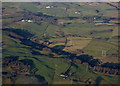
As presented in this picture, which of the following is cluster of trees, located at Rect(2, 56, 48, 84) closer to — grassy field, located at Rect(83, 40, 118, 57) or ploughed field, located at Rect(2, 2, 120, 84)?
ploughed field, located at Rect(2, 2, 120, 84)

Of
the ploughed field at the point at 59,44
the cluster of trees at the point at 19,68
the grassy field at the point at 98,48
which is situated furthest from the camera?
the grassy field at the point at 98,48

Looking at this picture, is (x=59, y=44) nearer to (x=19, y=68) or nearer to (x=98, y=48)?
(x=98, y=48)

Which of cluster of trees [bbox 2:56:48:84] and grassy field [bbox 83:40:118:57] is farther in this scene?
grassy field [bbox 83:40:118:57]

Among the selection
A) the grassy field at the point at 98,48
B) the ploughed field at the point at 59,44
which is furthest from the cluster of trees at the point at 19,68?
the grassy field at the point at 98,48

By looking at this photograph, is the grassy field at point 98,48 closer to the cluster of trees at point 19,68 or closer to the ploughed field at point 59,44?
the ploughed field at point 59,44

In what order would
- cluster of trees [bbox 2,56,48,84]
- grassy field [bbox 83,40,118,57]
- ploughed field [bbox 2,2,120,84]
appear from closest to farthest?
1. cluster of trees [bbox 2,56,48,84]
2. ploughed field [bbox 2,2,120,84]
3. grassy field [bbox 83,40,118,57]

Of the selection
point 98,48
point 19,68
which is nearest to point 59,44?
point 98,48

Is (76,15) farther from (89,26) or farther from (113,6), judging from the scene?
(113,6)

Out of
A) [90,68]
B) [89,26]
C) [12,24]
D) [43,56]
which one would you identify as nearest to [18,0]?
[12,24]

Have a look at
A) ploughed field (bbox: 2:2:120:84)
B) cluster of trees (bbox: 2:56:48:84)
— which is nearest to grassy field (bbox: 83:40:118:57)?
ploughed field (bbox: 2:2:120:84)

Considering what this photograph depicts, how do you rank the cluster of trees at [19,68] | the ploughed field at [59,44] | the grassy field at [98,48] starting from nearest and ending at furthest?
1. the cluster of trees at [19,68]
2. the ploughed field at [59,44]
3. the grassy field at [98,48]
